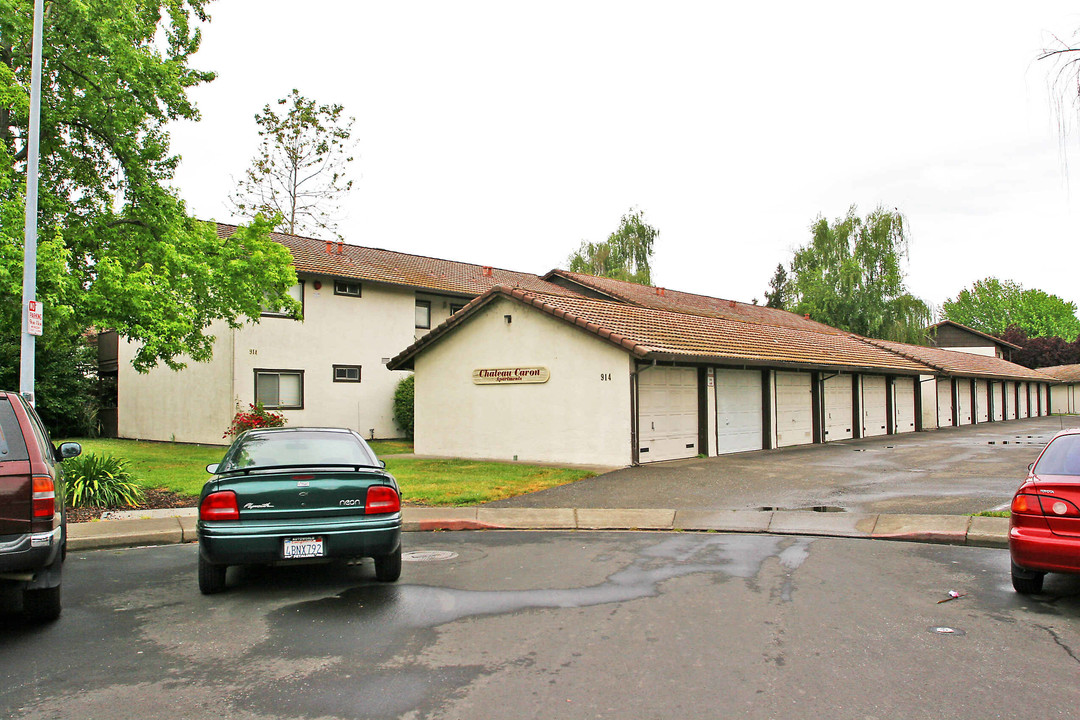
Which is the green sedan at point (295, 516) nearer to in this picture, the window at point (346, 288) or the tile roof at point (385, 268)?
the tile roof at point (385, 268)

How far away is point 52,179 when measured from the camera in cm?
1611

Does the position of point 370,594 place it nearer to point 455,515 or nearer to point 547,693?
point 547,693

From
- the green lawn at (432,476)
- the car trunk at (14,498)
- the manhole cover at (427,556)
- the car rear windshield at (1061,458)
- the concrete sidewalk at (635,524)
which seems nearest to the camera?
the car trunk at (14,498)

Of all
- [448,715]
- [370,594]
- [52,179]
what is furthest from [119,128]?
[448,715]

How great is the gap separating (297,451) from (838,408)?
22968 millimetres

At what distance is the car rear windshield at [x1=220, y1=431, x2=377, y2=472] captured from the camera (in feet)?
24.4

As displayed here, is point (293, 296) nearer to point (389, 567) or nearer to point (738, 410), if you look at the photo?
point (738, 410)

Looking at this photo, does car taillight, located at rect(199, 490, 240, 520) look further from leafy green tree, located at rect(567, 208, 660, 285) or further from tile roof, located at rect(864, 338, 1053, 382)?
leafy green tree, located at rect(567, 208, 660, 285)

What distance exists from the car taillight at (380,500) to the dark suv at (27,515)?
7.88 feet

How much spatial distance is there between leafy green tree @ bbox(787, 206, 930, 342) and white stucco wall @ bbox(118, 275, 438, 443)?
31.0m

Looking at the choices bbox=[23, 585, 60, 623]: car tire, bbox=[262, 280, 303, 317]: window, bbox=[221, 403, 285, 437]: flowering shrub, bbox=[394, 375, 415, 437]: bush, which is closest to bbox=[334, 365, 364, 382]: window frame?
bbox=[394, 375, 415, 437]: bush

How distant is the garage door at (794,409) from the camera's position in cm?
2316

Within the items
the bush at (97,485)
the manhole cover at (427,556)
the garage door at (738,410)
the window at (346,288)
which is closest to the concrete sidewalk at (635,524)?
the bush at (97,485)

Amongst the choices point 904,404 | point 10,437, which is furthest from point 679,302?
point 10,437
